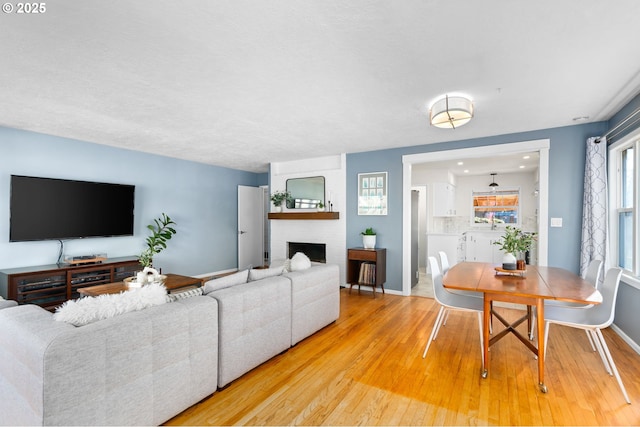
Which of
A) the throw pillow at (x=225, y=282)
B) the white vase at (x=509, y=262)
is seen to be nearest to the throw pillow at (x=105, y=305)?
the throw pillow at (x=225, y=282)

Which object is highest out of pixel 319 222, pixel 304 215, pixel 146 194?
pixel 146 194

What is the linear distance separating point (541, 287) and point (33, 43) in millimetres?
3988

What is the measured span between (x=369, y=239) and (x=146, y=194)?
3.93m

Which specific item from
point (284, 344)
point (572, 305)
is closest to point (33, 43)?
point (284, 344)

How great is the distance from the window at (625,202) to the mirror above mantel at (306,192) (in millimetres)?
4029

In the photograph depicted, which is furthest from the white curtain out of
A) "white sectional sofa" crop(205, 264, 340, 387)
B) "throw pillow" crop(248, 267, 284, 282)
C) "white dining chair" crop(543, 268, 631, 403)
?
"throw pillow" crop(248, 267, 284, 282)

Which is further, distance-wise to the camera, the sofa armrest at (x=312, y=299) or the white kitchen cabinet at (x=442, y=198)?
the white kitchen cabinet at (x=442, y=198)

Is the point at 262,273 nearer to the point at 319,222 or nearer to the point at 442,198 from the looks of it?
the point at 319,222

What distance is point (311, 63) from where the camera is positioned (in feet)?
7.59

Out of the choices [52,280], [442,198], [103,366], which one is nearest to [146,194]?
[52,280]

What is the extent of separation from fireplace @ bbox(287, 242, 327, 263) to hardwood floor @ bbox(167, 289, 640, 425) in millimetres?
2670

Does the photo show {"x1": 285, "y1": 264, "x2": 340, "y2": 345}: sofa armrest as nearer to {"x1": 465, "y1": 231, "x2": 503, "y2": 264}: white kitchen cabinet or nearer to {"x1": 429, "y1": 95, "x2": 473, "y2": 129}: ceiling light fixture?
{"x1": 429, "y1": 95, "x2": 473, "y2": 129}: ceiling light fixture

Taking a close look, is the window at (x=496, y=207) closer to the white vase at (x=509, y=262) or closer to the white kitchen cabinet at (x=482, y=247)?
the white kitchen cabinet at (x=482, y=247)

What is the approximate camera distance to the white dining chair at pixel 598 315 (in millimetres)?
2243
